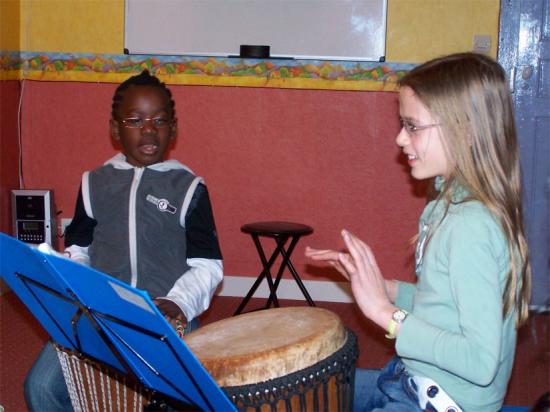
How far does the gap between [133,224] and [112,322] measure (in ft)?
3.28

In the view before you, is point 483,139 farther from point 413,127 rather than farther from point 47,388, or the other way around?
point 47,388

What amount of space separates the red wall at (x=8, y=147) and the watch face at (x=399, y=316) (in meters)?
3.62

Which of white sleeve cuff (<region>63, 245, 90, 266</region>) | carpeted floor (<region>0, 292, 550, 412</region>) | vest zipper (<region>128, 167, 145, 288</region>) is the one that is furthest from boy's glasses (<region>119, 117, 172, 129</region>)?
carpeted floor (<region>0, 292, 550, 412</region>)

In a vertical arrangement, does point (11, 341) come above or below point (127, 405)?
below

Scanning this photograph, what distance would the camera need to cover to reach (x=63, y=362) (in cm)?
202

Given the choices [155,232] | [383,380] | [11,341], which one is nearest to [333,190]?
[11,341]

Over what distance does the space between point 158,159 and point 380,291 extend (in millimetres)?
1096

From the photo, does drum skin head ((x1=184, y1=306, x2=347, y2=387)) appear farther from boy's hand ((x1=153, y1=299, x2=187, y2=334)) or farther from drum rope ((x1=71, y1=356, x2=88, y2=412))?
drum rope ((x1=71, y1=356, x2=88, y2=412))

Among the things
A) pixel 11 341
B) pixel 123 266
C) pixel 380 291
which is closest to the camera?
pixel 380 291

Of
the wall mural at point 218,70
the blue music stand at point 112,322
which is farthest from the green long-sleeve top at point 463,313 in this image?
the wall mural at point 218,70

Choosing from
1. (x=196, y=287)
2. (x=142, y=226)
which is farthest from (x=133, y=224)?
(x=196, y=287)

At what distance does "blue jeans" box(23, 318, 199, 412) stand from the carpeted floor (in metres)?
0.98

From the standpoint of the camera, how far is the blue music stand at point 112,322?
1.32 m

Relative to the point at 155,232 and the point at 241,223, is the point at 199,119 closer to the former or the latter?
the point at 241,223
